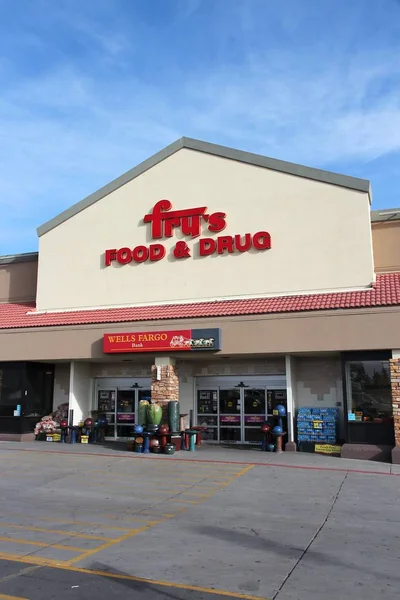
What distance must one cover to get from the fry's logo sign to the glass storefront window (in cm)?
554

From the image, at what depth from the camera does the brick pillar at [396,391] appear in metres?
15.7

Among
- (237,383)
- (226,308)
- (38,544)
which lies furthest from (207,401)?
(38,544)

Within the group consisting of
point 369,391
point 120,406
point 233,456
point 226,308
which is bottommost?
point 233,456

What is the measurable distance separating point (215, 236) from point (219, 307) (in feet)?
9.79

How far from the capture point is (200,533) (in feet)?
26.8

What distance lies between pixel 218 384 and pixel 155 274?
498cm

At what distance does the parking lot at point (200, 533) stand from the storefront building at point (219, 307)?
4.05 m

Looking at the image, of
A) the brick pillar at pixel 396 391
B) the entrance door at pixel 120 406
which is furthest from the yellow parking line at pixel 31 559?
the entrance door at pixel 120 406

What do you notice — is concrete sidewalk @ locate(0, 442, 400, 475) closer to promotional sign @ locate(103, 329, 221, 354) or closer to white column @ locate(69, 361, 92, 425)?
white column @ locate(69, 361, 92, 425)

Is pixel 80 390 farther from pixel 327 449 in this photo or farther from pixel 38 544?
pixel 38 544

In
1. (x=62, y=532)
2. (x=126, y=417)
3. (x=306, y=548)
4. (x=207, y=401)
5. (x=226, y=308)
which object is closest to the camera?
(x=306, y=548)

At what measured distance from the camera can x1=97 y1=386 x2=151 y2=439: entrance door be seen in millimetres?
21709

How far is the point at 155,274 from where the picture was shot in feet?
67.8

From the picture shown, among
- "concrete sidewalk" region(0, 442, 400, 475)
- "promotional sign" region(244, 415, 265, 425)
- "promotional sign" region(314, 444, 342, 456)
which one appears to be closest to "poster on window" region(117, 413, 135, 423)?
"concrete sidewalk" region(0, 442, 400, 475)
